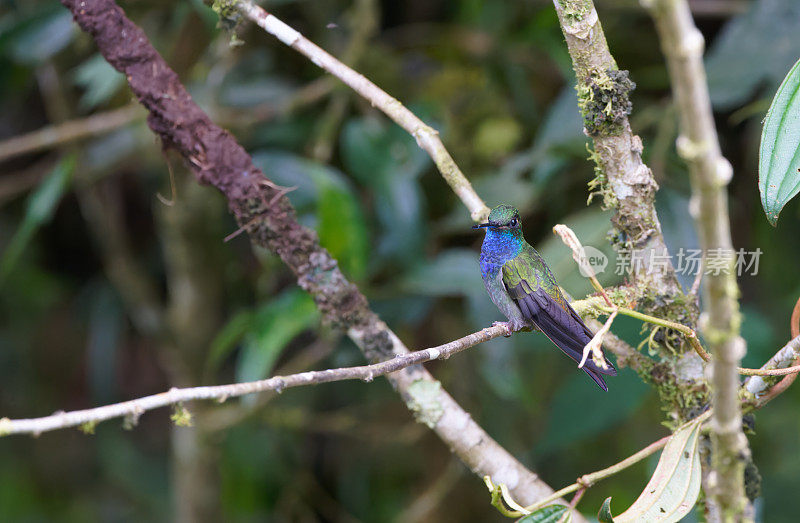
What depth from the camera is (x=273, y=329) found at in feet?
5.32

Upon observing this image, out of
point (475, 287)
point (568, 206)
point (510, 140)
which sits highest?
point (510, 140)

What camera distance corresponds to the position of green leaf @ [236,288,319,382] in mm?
1554

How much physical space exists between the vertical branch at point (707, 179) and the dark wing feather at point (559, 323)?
0.32 metres

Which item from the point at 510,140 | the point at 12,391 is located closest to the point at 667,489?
the point at 510,140

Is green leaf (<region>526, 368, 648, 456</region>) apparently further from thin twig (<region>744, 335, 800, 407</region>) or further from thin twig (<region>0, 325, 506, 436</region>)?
thin twig (<region>0, 325, 506, 436</region>)

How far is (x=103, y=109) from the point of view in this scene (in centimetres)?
265

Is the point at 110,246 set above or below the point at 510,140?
above

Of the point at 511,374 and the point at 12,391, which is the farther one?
the point at 12,391

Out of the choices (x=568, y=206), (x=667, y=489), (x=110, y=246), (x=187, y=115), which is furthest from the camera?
(x=110, y=246)

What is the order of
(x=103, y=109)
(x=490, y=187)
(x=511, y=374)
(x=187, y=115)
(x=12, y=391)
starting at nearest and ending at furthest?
(x=187, y=115), (x=511, y=374), (x=490, y=187), (x=103, y=109), (x=12, y=391)

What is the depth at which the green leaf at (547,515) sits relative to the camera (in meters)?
0.90

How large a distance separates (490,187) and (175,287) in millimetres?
1089

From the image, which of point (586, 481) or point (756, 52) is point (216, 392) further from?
point (756, 52)

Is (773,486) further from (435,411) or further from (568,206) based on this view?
(435,411)
